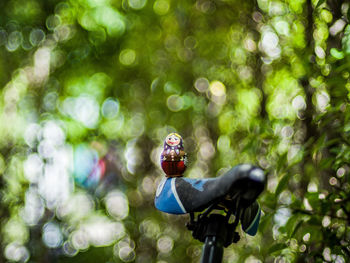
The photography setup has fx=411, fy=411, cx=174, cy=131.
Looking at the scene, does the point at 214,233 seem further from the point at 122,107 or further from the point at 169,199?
the point at 122,107

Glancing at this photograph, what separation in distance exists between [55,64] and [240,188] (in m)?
5.23

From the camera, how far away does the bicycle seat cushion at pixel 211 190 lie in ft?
2.23

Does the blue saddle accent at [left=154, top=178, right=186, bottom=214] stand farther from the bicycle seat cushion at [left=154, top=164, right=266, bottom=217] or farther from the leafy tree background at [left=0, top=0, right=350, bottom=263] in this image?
the leafy tree background at [left=0, top=0, right=350, bottom=263]

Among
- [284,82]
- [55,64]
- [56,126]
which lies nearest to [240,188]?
[284,82]

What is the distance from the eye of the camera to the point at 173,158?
89cm

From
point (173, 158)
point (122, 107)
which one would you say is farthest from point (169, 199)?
point (122, 107)

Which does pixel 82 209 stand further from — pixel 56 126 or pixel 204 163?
pixel 204 163

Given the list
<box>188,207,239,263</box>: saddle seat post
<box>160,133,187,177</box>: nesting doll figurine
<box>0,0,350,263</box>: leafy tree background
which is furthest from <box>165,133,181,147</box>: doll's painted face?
<box>0,0,350,263</box>: leafy tree background

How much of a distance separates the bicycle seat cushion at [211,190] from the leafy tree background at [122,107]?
2132 mm

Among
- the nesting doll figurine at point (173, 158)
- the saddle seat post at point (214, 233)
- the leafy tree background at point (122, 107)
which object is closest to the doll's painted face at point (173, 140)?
the nesting doll figurine at point (173, 158)

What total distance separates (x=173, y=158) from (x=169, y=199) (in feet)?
0.33

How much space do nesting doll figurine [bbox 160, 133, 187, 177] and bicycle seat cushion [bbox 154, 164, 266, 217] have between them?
0.02 metres

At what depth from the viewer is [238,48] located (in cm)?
361

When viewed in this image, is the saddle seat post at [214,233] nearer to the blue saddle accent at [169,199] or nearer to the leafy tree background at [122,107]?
the blue saddle accent at [169,199]
